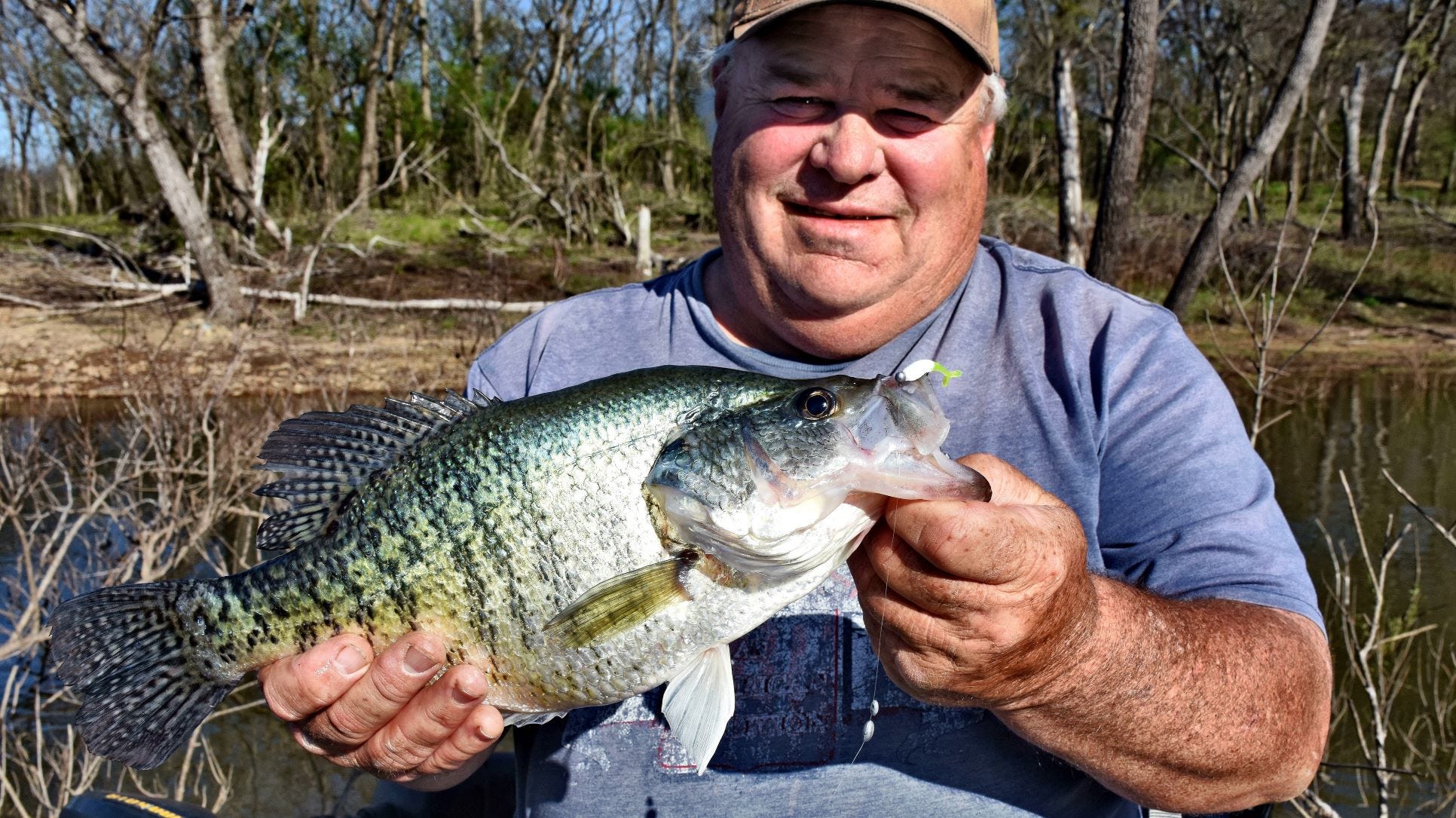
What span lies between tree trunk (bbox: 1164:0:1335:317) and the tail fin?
503 centimetres

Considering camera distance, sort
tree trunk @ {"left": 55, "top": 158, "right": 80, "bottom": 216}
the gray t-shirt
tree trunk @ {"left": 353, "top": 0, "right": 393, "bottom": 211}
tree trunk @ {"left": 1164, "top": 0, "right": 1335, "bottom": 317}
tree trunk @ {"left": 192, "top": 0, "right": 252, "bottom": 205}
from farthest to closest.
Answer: tree trunk @ {"left": 55, "top": 158, "right": 80, "bottom": 216}
tree trunk @ {"left": 353, "top": 0, "right": 393, "bottom": 211}
tree trunk @ {"left": 192, "top": 0, "right": 252, "bottom": 205}
tree trunk @ {"left": 1164, "top": 0, "right": 1335, "bottom": 317}
the gray t-shirt

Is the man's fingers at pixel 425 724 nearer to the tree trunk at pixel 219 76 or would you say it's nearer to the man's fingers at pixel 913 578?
the man's fingers at pixel 913 578

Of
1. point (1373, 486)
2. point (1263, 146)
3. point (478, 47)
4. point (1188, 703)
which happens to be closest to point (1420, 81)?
point (1373, 486)

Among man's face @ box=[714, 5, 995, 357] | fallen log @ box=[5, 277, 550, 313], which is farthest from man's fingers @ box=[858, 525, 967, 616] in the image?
fallen log @ box=[5, 277, 550, 313]

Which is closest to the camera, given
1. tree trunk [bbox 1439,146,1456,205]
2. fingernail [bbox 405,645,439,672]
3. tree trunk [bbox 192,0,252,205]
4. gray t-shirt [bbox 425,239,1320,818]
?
fingernail [bbox 405,645,439,672]

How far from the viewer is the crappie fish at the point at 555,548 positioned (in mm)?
1662

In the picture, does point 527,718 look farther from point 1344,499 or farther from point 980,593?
point 1344,499

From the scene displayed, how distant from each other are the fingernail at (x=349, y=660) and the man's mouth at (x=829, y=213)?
1.25 metres

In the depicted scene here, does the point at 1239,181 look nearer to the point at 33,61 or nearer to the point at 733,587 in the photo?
the point at 733,587

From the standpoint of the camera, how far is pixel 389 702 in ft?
6.06

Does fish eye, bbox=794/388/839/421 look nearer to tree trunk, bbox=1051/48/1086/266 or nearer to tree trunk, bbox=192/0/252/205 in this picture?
tree trunk, bbox=1051/48/1086/266

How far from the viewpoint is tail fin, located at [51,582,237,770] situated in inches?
76.4

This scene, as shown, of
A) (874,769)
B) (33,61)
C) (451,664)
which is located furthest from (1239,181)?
(33,61)

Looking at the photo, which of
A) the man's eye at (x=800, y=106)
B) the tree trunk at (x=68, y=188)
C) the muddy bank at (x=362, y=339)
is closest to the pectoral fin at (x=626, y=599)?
the man's eye at (x=800, y=106)
